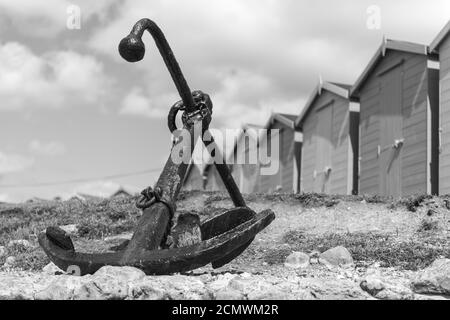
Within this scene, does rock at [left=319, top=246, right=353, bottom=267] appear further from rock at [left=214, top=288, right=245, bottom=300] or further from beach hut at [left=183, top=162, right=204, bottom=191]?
beach hut at [left=183, top=162, right=204, bottom=191]

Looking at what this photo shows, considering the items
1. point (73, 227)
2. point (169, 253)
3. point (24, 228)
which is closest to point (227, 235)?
point (169, 253)

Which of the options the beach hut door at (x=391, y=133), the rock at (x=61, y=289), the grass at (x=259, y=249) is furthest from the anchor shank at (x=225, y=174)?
the beach hut door at (x=391, y=133)

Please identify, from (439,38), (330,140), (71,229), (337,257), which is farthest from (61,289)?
(330,140)

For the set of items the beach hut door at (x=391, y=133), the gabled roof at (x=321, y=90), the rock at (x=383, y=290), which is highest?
the gabled roof at (x=321, y=90)

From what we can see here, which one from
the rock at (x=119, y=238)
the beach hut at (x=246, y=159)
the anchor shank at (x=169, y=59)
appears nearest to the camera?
the anchor shank at (x=169, y=59)

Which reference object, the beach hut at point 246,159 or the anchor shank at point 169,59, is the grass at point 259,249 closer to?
the anchor shank at point 169,59

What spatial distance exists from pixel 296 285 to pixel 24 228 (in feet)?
21.8

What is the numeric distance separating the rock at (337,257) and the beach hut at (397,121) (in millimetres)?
6865

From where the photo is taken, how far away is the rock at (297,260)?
23.9 ft

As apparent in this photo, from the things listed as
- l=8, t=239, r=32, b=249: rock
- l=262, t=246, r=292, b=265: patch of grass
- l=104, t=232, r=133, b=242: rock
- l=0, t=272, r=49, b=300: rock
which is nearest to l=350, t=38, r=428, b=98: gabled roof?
l=262, t=246, r=292, b=265: patch of grass

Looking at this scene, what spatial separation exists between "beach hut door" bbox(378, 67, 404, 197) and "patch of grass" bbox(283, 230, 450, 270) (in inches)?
247

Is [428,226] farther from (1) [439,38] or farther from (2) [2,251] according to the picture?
(1) [439,38]

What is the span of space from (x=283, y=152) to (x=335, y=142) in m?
3.41
